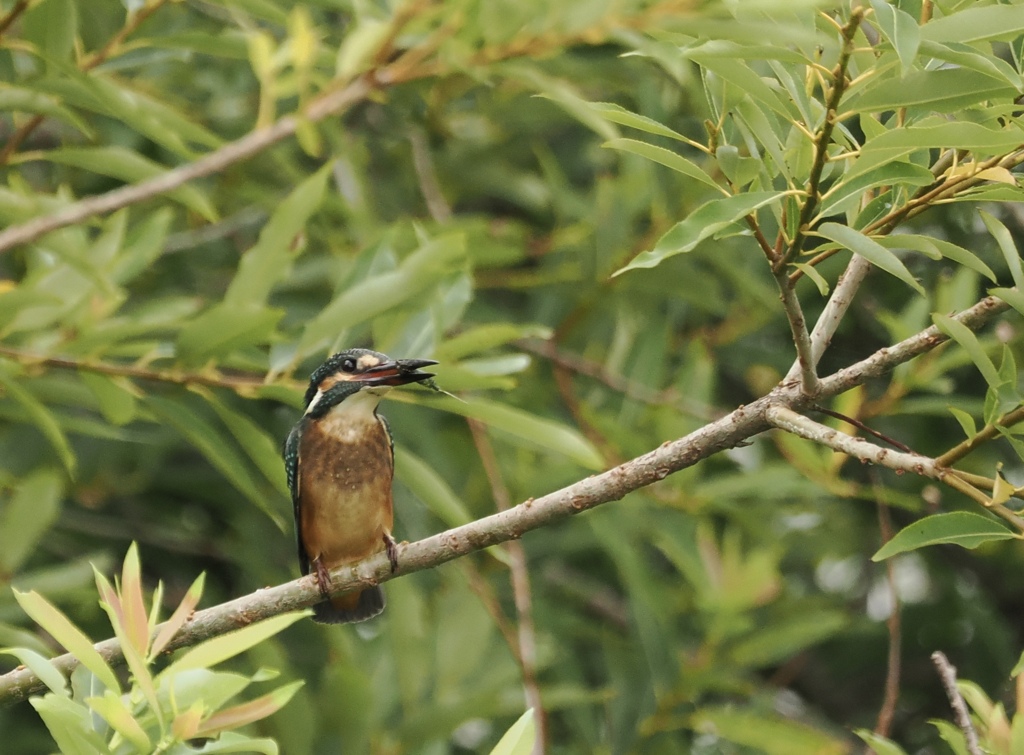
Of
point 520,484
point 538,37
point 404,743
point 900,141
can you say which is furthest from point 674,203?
point 900,141

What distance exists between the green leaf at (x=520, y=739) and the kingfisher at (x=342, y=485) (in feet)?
5.18

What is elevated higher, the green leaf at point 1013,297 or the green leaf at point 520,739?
the green leaf at point 1013,297

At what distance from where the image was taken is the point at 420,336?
3211 millimetres

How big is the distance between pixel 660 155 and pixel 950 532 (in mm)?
701

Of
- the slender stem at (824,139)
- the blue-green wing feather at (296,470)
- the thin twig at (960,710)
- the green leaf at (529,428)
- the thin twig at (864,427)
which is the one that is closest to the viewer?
the slender stem at (824,139)

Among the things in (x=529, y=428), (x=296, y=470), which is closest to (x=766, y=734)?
(x=296, y=470)

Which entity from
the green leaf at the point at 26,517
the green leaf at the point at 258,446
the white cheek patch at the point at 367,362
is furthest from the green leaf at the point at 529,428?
the green leaf at the point at 26,517

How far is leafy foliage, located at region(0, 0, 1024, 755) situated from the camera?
1.88 m

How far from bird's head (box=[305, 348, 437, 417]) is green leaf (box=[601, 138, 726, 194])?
104 centimetres

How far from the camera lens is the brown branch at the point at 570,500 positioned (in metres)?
1.92

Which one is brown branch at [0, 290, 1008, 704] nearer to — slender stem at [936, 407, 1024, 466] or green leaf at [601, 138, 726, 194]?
slender stem at [936, 407, 1024, 466]

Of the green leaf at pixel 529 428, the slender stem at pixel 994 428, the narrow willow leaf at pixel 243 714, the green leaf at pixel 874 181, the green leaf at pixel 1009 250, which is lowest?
the narrow willow leaf at pixel 243 714

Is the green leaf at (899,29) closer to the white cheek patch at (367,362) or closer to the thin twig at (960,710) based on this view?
the thin twig at (960,710)

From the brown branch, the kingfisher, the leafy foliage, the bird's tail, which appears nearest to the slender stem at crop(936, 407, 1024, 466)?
the leafy foliage
